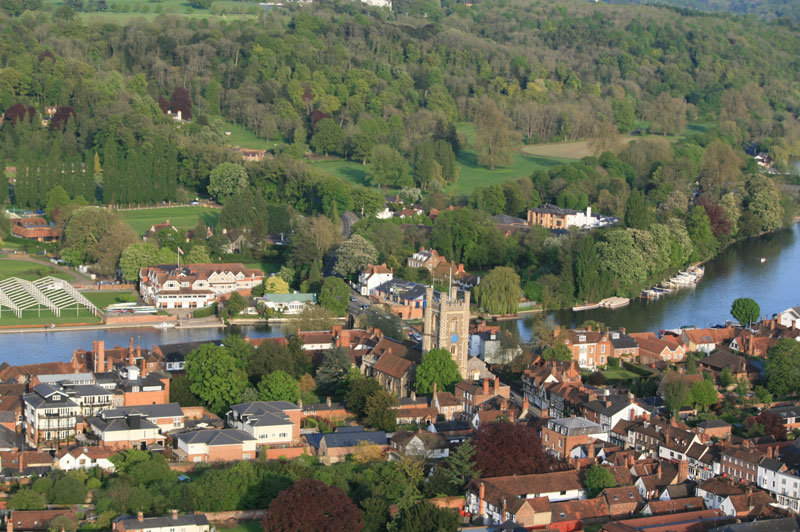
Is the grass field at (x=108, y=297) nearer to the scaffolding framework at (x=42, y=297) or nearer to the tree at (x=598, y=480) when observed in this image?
the scaffolding framework at (x=42, y=297)

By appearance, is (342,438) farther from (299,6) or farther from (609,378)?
(299,6)

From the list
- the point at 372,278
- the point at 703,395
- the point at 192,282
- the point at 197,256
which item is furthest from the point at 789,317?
the point at 197,256

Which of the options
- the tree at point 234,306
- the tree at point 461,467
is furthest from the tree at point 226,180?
the tree at point 461,467

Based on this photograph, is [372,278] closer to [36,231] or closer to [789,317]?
[789,317]

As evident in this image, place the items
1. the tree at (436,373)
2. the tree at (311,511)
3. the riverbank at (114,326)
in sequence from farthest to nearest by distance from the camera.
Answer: the riverbank at (114,326), the tree at (436,373), the tree at (311,511)

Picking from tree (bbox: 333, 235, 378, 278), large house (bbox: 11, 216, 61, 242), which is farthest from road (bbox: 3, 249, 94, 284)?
tree (bbox: 333, 235, 378, 278)

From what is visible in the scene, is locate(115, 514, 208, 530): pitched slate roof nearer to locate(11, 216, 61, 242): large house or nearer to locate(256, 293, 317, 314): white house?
locate(256, 293, 317, 314): white house

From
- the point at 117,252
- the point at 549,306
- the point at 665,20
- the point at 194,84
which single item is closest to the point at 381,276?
the point at 549,306
